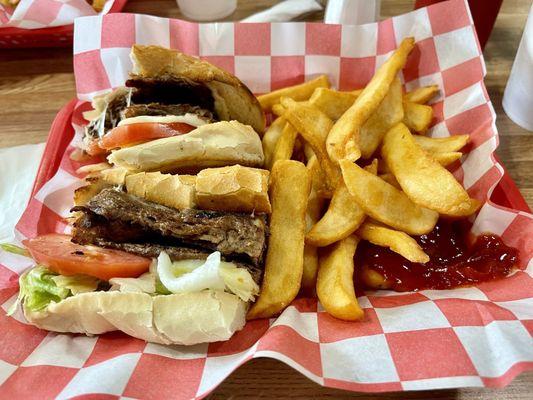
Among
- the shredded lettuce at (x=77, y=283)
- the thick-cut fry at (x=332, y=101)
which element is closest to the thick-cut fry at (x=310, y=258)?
the thick-cut fry at (x=332, y=101)

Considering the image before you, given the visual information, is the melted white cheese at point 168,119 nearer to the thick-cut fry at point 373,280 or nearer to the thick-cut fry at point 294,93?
the thick-cut fry at point 294,93

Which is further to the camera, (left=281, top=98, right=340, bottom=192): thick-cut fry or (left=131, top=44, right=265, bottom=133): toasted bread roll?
(left=131, top=44, right=265, bottom=133): toasted bread roll

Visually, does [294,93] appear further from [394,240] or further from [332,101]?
[394,240]

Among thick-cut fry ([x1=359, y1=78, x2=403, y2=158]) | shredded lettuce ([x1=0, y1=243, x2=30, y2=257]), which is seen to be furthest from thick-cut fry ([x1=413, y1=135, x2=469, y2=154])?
shredded lettuce ([x1=0, y1=243, x2=30, y2=257])

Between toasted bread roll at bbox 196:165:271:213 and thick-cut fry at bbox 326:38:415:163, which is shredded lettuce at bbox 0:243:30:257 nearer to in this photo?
toasted bread roll at bbox 196:165:271:213

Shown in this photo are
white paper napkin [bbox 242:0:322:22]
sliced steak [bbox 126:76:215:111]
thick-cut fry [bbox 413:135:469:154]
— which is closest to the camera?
thick-cut fry [bbox 413:135:469:154]

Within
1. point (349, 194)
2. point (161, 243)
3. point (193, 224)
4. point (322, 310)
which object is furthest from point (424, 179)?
point (161, 243)
